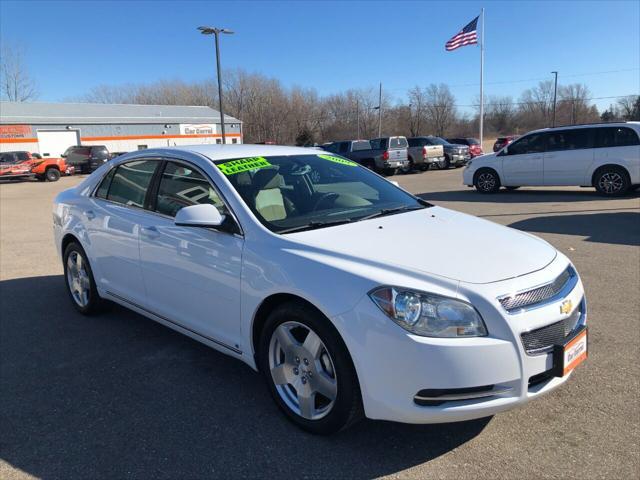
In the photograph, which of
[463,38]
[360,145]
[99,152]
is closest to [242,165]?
[360,145]

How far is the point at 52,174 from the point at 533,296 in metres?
33.2

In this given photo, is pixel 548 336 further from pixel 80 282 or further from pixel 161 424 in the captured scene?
pixel 80 282

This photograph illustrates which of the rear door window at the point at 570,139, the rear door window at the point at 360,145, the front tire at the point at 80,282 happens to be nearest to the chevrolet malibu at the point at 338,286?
the front tire at the point at 80,282

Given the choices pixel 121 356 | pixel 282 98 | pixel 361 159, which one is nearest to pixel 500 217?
pixel 121 356

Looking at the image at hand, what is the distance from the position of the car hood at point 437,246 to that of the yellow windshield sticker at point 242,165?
2.78ft

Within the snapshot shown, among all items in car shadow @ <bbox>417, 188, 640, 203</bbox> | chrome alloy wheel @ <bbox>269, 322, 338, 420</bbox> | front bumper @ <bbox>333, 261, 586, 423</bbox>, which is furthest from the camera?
car shadow @ <bbox>417, 188, 640, 203</bbox>

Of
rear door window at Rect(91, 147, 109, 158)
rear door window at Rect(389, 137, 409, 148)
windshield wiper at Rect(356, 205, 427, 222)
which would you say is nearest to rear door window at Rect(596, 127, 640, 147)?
windshield wiper at Rect(356, 205, 427, 222)

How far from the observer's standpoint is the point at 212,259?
11.0 feet

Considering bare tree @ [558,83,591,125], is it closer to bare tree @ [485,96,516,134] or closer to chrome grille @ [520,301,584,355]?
bare tree @ [485,96,516,134]

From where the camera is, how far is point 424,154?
25.2 m

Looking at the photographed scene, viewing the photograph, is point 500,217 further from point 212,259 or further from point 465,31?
point 465,31

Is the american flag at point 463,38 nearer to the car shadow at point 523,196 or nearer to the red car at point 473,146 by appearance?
the red car at point 473,146

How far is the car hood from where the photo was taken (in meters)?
2.69

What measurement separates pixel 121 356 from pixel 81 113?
5154 cm
